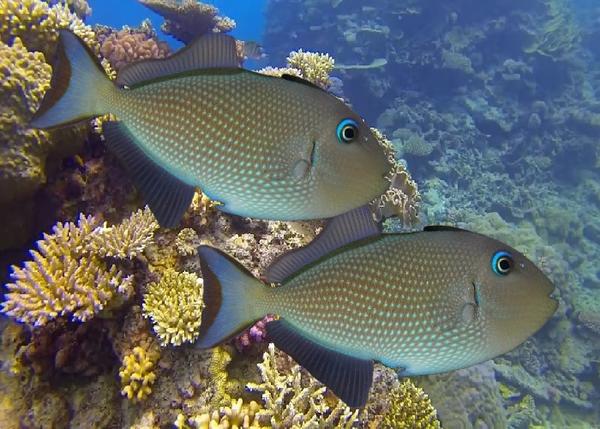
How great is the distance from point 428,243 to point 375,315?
350 mm

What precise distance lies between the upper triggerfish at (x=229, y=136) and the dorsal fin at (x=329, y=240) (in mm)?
80

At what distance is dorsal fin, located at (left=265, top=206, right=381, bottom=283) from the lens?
5.81 feet

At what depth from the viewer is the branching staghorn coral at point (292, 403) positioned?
2924 millimetres

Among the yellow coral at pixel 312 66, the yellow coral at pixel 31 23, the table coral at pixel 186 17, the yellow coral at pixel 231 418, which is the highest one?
the table coral at pixel 186 17

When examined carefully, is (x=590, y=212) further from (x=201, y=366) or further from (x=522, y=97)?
(x=201, y=366)

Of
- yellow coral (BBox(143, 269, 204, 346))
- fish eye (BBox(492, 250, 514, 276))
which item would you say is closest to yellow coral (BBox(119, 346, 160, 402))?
yellow coral (BBox(143, 269, 204, 346))

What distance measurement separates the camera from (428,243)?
1720 mm

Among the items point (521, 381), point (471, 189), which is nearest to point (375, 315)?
point (521, 381)

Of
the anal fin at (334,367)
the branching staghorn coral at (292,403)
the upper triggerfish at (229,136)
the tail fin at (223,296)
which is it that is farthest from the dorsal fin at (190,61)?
the branching staghorn coral at (292,403)

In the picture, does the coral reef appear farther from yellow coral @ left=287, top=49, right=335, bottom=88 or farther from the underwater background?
yellow coral @ left=287, top=49, right=335, bottom=88

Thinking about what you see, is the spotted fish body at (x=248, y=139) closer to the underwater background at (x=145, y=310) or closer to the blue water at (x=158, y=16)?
the underwater background at (x=145, y=310)

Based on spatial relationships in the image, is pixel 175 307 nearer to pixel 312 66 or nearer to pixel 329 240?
pixel 329 240

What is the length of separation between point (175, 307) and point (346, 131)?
2.01 m

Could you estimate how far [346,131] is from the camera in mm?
1626
